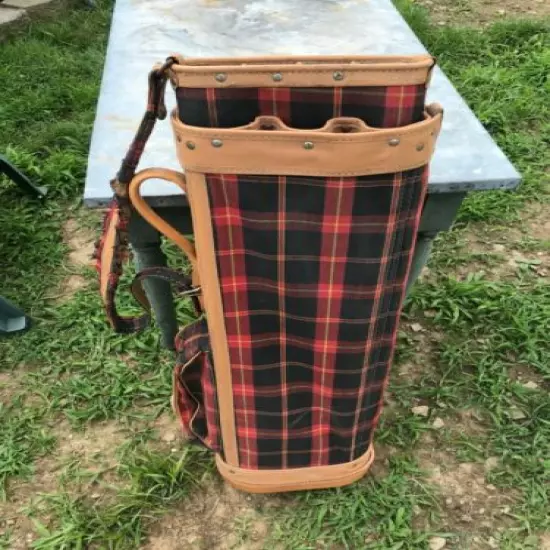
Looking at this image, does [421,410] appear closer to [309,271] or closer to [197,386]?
[197,386]

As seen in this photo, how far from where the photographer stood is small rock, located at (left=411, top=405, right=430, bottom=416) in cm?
177

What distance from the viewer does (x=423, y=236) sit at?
1377mm

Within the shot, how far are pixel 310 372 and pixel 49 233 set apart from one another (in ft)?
4.79

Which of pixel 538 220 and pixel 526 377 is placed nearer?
pixel 526 377

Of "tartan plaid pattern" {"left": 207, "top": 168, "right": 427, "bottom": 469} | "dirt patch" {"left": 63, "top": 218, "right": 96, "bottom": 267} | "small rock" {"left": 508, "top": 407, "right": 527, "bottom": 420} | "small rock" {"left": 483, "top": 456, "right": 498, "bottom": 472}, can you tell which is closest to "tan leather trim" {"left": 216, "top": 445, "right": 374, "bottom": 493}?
"tartan plaid pattern" {"left": 207, "top": 168, "right": 427, "bottom": 469}

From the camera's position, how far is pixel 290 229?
0.99 m

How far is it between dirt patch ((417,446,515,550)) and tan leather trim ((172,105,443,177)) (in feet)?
3.20

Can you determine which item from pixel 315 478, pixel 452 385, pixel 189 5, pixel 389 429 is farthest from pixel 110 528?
pixel 189 5

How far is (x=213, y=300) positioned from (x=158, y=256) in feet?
1.02

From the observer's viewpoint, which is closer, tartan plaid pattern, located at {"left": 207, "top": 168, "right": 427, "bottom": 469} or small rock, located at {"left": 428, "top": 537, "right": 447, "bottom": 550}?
tartan plaid pattern, located at {"left": 207, "top": 168, "right": 427, "bottom": 469}

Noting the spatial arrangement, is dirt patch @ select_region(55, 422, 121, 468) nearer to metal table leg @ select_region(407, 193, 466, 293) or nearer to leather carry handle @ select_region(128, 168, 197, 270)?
leather carry handle @ select_region(128, 168, 197, 270)

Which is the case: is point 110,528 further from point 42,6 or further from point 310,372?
point 42,6

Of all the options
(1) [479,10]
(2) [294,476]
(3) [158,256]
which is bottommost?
(1) [479,10]

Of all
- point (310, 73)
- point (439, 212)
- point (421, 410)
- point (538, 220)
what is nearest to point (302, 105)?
point (310, 73)
